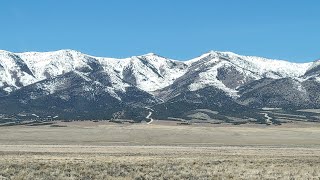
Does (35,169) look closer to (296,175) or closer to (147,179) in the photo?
(147,179)

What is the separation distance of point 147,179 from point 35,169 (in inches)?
399

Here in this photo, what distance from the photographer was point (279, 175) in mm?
43469

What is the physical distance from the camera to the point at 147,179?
133 feet

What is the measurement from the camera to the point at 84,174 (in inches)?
1682

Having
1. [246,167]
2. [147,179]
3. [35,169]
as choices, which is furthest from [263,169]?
[35,169]

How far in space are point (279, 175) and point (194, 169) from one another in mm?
7566

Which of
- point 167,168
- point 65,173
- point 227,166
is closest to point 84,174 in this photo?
point 65,173

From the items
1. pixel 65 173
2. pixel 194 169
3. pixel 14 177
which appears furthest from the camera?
pixel 194 169

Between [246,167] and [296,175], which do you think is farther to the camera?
[246,167]

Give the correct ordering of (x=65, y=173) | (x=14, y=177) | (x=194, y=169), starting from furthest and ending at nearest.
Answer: (x=194, y=169)
(x=65, y=173)
(x=14, y=177)

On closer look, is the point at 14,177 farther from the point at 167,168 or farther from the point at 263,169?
the point at 263,169

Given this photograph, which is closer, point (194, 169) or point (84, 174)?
point (84, 174)

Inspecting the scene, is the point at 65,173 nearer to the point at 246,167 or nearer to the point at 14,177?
the point at 14,177

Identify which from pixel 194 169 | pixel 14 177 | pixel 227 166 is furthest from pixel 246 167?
pixel 14 177
